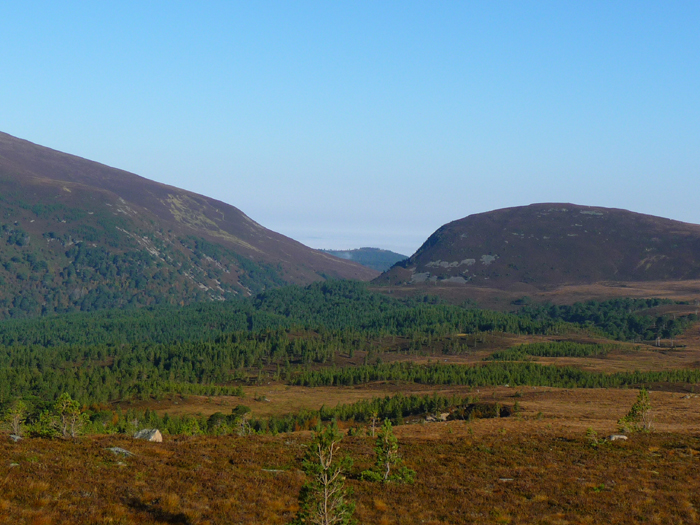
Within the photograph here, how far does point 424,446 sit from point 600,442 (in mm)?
15272

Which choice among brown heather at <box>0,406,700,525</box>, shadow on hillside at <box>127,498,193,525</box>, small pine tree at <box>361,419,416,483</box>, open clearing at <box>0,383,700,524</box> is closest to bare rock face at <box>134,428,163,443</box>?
open clearing at <box>0,383,700,524</box>

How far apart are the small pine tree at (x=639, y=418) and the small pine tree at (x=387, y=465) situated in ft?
99.1

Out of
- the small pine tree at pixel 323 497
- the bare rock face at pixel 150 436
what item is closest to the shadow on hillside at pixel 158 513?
the small pine tree at pixel 323 497

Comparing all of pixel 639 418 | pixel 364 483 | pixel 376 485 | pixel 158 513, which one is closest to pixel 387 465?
pixel 376 485

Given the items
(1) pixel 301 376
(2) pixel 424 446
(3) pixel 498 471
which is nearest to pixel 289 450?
(2) pixel 424 446

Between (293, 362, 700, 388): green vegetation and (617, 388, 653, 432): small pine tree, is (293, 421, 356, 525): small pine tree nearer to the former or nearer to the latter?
(617, 388, 653, 432): small pine tree

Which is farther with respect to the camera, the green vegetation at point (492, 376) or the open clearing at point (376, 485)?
the green vegetation at point (492, 376)

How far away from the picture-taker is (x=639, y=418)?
63.0m

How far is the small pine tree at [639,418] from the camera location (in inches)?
2347

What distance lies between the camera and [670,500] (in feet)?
115

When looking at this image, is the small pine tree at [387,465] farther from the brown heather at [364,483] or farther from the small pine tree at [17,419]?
the small pine tree at [17,419]

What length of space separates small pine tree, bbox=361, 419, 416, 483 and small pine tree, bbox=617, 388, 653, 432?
30.2m

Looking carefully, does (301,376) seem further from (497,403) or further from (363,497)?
(363,497)

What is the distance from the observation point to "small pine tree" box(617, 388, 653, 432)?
196ft
